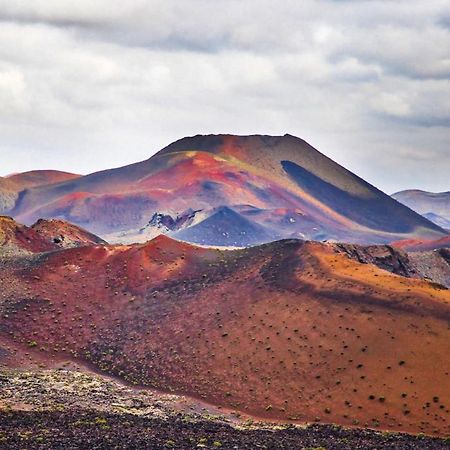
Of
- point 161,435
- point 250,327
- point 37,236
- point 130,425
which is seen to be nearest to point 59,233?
point 37,236

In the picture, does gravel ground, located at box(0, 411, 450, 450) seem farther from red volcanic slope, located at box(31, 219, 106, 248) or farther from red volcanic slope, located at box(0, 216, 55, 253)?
red volcanic slope, located at box(31, 219, 106, 248)

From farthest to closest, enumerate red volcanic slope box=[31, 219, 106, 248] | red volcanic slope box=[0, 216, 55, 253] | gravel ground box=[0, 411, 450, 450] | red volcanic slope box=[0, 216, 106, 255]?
red volcanic slope box=[31, 219, 106, 248]
red volcanic slope box=[0, 216, 106, 255]
red volcanic slope box=[0, 216, 55, 253]
gravel ground box=[0, 411, 450, 450]

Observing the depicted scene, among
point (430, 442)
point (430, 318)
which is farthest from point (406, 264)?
point (430, 442)

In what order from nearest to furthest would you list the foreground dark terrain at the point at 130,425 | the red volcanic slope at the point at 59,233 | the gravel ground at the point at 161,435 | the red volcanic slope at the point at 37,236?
the gravel ground at the point at 161,435 < the foreground dark terrain at the point at 130,425 < the red volcanic slope at the point at 37,236 < the red volcanic slope at the point at 59,233

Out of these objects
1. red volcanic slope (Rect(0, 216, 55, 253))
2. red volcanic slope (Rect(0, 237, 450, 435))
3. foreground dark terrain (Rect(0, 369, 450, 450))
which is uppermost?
red volcanic slope (Rect(0, 216, 55, 253))

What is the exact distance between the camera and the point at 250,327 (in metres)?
75.3

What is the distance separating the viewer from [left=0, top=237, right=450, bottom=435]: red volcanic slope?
62.5m

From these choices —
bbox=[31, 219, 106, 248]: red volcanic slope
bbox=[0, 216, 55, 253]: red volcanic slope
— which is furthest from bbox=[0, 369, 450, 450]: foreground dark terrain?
bbox=[31, 219, 106, 248]: red volcanic slope

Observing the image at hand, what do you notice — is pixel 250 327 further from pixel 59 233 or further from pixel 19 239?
pixel 59 233

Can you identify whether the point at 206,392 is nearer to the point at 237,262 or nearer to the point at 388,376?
the point at 388,376

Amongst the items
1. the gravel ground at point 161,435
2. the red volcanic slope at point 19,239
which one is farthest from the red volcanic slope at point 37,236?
the gravel ground at point 161,435

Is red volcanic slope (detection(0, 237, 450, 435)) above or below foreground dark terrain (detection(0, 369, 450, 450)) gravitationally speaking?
above

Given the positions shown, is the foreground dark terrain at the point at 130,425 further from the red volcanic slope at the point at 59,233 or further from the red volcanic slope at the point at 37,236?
the red volcanic slope at the point at 59,233

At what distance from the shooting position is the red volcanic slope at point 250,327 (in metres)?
62.5
